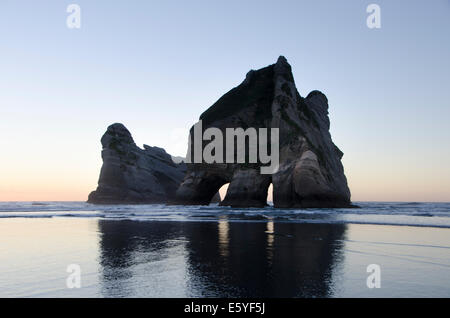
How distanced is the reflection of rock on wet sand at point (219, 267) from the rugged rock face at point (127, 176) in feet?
267

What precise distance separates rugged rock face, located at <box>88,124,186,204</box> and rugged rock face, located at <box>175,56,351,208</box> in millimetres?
33469

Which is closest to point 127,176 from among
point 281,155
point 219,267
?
point 281,155

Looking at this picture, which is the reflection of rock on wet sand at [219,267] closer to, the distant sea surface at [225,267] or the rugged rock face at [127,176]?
the distant sea surface at [225,267]

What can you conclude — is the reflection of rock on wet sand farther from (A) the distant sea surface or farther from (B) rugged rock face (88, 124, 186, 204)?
(B) rugged rock face (88, 124, 186, 204)

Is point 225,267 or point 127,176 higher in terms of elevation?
point 127,176

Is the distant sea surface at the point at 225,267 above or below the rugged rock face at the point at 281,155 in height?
below

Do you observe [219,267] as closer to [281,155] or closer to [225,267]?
[225,267]

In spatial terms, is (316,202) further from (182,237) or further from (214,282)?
(214,282)

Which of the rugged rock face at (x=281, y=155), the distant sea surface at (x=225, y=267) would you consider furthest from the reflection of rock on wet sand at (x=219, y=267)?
the rugged rock face at (x=281, y=155)

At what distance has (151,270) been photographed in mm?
7449

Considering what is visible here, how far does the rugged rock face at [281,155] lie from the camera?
44344mm

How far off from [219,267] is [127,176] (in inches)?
3499

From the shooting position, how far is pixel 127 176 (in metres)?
92.4
